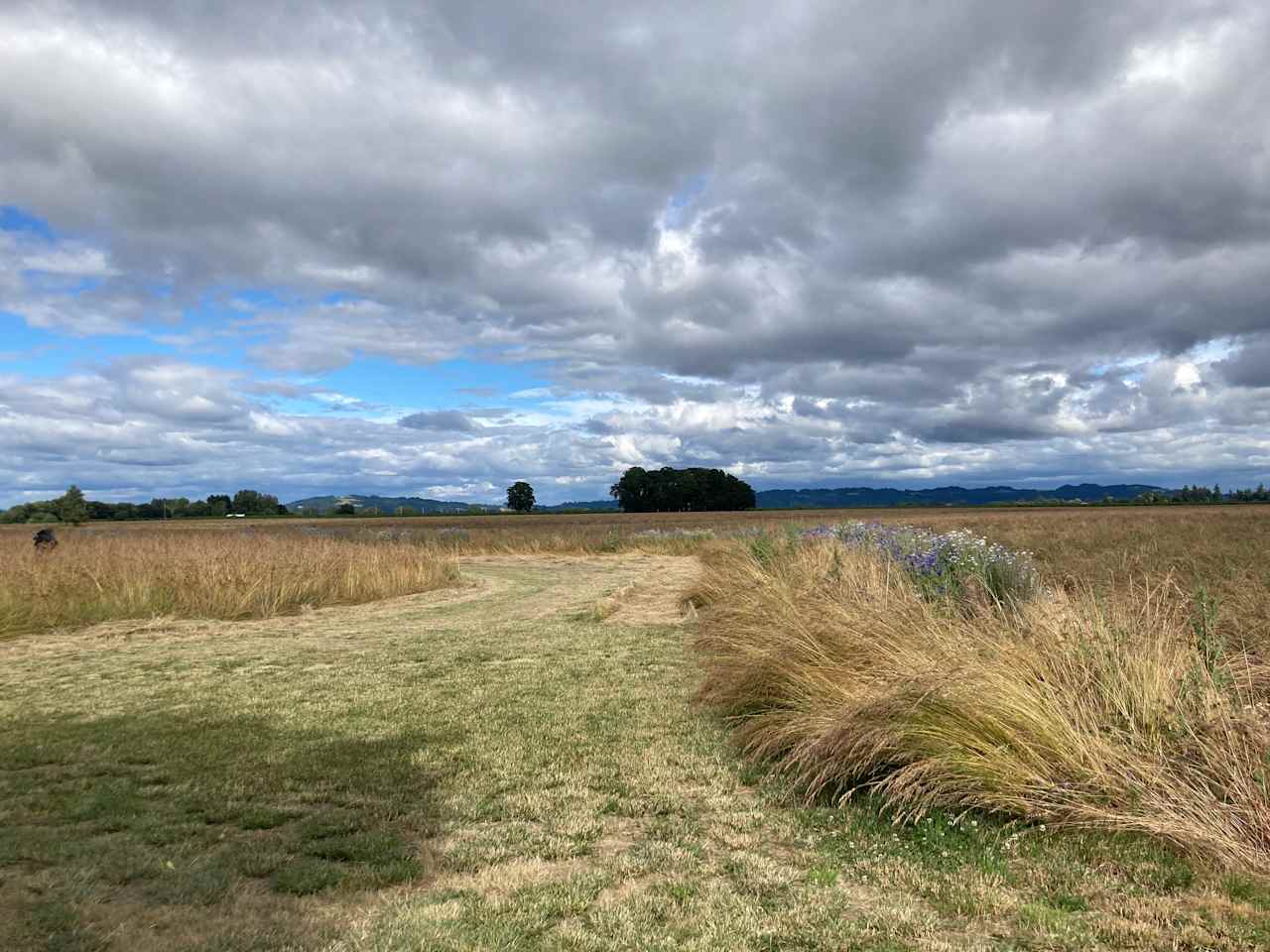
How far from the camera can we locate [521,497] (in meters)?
115

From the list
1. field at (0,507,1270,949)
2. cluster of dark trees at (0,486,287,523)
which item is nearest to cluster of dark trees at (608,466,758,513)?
cluster of dark trees at (0,486,287,523)

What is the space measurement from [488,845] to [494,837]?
0.11 m

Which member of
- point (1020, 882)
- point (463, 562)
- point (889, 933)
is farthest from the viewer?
point (463, 562)

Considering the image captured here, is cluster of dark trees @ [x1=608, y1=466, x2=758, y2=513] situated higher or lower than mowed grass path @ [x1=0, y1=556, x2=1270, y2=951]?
higher

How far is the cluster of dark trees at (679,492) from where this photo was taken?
345ft

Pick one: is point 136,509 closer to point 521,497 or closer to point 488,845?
point 521,497

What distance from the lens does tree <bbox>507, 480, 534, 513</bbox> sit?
11512cm

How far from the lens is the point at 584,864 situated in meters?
3.78

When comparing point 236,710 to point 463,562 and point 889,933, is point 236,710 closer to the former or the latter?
point 889,933

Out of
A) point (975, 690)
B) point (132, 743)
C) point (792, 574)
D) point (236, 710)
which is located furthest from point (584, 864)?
point (792, 574)

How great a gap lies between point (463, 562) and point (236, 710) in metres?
21.3

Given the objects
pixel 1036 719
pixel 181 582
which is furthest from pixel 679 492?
pixel 1036 719

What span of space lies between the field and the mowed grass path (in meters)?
0.02

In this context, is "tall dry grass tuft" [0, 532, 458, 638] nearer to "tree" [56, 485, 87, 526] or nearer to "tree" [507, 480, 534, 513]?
"tree" [56, 485, 87, 526]
